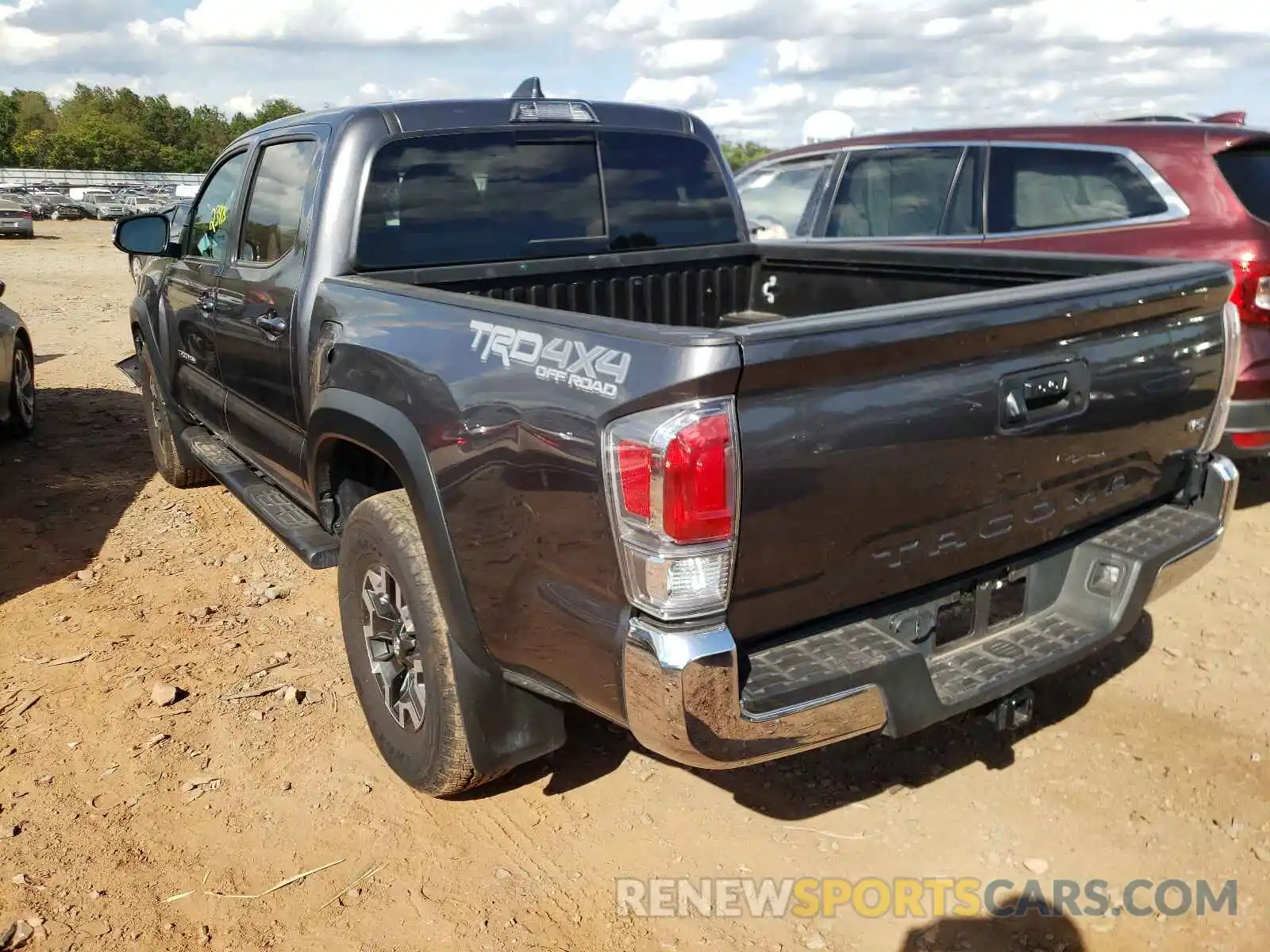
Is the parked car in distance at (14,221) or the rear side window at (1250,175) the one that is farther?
the parked car in distance at (14,221)

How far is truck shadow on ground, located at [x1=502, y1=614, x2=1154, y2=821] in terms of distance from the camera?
10.6ft

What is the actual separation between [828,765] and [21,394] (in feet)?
21.1

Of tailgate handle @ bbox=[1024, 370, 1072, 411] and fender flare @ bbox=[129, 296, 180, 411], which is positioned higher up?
tailgate handle @ bbox=[1024, 370, 1072, 411]

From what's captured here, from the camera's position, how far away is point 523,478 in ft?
7.85

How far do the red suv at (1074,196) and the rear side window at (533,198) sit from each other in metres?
1.93

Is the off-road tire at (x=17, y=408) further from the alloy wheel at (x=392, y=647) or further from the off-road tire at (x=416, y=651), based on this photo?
the alloy wheel at (x=392, y=647)

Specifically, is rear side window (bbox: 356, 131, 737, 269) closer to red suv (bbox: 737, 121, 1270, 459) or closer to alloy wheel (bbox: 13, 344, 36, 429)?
red suv (bbox: 737, 121, 1270, 459)

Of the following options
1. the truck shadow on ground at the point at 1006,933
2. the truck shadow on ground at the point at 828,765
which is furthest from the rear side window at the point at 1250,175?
the truck shadow on ground at the point at 1006,933

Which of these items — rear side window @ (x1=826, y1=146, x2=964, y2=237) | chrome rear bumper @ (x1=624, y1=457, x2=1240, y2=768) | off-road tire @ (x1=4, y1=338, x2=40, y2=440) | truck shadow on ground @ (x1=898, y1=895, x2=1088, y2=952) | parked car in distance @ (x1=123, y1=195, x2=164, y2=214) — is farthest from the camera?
parked car in distance @ (x1=123, y1=195, x2=164, y2=214)

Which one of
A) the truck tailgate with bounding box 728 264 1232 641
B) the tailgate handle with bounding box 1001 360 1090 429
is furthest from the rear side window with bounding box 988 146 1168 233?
the tailgate handle with bounding box 1001 360 1090 429

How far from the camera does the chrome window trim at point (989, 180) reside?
5.18 meters

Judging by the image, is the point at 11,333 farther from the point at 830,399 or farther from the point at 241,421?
the point at 830,399

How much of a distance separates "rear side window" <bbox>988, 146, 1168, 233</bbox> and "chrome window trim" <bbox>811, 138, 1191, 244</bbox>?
0.02 m

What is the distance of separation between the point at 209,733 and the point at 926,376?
9.07 feet
